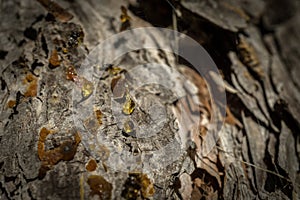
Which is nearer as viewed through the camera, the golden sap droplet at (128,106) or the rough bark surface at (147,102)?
the rough bark surface at (147,102)

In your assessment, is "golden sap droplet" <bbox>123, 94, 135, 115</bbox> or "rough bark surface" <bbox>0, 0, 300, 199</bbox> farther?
"golden sap droplet" <bbox>123, 94, 135, 115</bbox>

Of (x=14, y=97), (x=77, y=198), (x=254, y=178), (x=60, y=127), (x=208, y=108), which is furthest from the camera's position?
(x=208, y=108)

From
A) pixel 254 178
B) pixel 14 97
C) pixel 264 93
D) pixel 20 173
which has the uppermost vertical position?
pixel 14 97

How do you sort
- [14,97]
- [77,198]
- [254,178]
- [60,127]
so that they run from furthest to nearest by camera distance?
[254,178], [14,97], [60,127], [77,198]

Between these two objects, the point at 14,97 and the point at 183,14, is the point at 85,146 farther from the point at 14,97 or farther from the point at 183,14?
the point at 183,14

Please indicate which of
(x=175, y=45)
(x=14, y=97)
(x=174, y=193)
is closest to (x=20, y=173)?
(x=14, y=97)

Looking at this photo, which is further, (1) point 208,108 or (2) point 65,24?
(1) point 208,108

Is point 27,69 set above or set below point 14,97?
above
